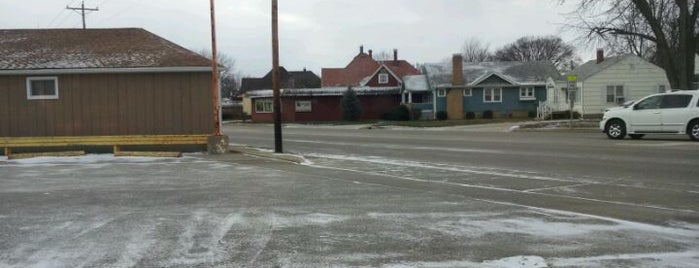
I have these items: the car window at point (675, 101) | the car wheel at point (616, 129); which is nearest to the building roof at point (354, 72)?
the car wheel at point (616, 129)

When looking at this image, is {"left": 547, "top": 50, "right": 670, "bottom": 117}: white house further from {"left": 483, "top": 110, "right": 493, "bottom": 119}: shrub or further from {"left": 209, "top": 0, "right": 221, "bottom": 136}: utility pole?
{"left": 209, "top": 0, "right": 221, "bottom": 136}: utility pole

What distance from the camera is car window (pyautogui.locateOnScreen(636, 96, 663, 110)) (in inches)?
853

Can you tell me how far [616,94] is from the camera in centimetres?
4262

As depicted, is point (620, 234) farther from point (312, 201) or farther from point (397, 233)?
point (312, 201)

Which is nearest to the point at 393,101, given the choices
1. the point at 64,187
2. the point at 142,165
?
the point at 142,165

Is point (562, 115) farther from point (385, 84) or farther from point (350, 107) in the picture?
point (385, 84)

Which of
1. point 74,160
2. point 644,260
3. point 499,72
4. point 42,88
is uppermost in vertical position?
point 499,72

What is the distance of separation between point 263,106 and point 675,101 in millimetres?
41421

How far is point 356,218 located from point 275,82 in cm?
1128

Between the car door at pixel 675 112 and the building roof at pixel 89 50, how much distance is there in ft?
48.3

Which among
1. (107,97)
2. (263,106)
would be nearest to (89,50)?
(107,97)

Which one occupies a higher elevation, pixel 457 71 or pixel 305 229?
pixel 457 71

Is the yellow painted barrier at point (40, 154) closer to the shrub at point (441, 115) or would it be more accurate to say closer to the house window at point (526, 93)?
the shrub at point (441, 115)

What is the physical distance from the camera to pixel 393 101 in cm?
5600
